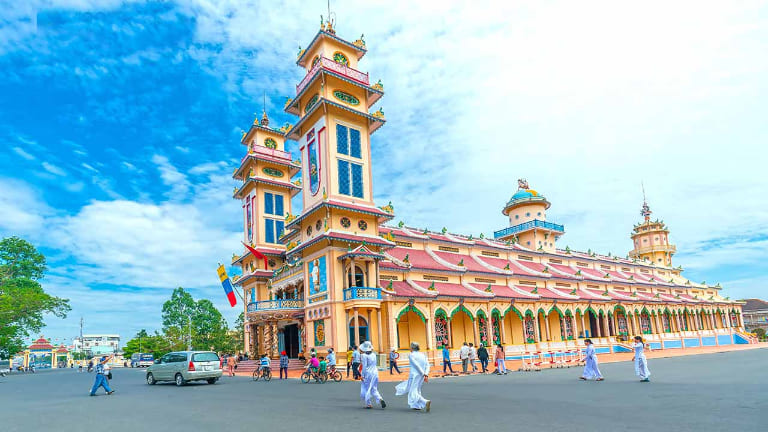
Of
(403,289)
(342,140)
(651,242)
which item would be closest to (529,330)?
(403,289)

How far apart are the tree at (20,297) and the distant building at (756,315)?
111538mm

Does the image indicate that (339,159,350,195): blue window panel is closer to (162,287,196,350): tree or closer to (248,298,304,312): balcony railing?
(248,298,304,312): balcony railing

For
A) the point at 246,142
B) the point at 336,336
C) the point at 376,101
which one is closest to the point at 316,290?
the point at 336,336

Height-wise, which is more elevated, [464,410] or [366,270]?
[366,270]

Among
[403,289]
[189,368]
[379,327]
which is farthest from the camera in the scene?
[403,289]

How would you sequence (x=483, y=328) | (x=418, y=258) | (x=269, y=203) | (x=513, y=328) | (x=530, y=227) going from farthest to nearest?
(x=530, y=227)
(x=269, y=203)
(x=513, y=328)
(x=418, y=258)
(x=483, y=328)

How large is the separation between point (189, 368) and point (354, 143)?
17.2 meters

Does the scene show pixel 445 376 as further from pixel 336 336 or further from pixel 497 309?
pixel 497 309

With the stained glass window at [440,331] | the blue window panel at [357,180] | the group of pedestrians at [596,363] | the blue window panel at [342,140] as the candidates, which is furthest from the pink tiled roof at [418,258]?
the group of pedestrians at [596,363]

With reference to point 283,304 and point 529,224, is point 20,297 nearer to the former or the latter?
point 283,304

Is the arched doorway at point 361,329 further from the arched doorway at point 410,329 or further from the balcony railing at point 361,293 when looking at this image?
the arched doorway at point 410,329

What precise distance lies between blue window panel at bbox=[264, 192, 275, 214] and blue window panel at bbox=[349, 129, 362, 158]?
13.9m

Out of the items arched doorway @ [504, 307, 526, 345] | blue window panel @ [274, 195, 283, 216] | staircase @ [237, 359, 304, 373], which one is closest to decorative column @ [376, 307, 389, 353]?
staircase @ [237, 359, 304, 373]

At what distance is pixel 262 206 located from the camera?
4225 centimetres
